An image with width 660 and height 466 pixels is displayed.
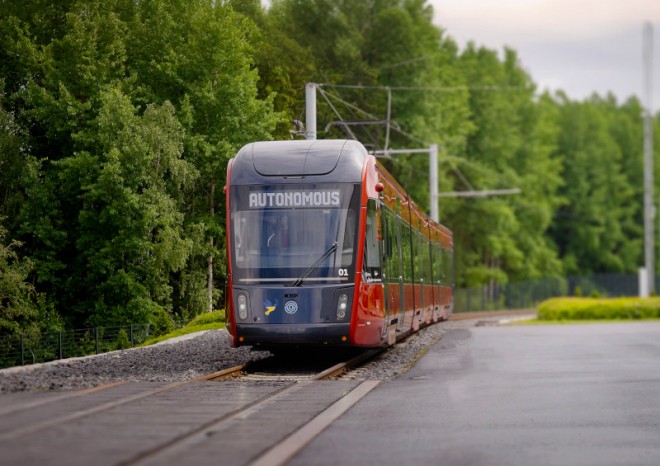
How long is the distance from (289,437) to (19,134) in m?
34.0

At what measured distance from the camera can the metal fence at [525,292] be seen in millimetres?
81438

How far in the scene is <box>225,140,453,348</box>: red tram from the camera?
19.5 meters

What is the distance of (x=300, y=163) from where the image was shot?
20.2 meters

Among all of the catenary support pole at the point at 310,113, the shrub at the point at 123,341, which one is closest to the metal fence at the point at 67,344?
the shrub at the point at 123,341

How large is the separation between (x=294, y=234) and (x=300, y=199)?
596 mm

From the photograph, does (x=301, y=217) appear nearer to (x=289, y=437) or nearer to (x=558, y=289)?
(x=289, y=437)

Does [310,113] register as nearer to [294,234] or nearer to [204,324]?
[204,324]

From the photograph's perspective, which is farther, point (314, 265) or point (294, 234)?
point (294, 234)

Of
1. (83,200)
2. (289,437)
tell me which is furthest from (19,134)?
(289,437)

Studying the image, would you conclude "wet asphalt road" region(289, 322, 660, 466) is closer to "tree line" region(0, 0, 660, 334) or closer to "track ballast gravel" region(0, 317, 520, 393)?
"track ballast gravel" region(0, 317, 520, 393)

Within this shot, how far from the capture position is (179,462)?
30.1 ft

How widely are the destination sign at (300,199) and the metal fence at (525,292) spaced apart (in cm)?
5551

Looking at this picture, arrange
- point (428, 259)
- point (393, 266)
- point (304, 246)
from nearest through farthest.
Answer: point (304, 246) → point (393, 266) → point (428, 259)

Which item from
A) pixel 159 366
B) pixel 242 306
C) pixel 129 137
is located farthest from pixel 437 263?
pixel 242 306
